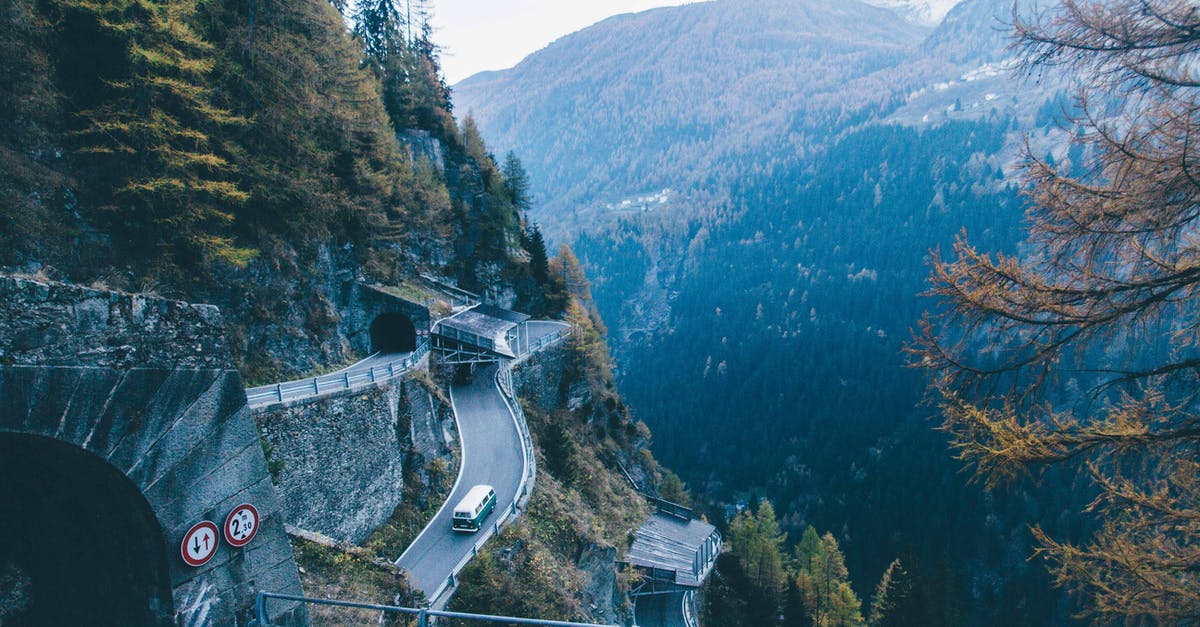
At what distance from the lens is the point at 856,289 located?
16300cm

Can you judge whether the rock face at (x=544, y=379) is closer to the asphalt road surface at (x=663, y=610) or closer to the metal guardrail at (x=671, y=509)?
the metal guardrail at (x=671, y=509)

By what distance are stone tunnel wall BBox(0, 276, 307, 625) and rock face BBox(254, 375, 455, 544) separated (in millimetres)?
8421

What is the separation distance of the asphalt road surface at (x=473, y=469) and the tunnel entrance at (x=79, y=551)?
8947mm

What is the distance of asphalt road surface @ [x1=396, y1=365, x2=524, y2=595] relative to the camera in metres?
16.2

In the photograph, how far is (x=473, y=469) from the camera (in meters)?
21.6

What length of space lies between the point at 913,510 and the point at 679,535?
82.8 m

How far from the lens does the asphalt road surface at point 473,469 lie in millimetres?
16250

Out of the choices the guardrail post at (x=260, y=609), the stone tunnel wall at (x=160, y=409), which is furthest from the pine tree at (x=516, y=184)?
the guardrail post at (x=260, y=609)

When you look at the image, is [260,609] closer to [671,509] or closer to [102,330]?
[102,330]

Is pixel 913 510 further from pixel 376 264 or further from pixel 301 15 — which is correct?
pixel 301 15

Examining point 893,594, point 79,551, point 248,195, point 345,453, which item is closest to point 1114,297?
point 79,551

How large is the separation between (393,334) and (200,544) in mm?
20556

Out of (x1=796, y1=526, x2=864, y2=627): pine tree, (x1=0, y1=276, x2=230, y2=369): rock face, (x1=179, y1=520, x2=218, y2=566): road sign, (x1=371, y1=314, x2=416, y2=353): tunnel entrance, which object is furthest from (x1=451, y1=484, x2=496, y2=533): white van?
(x1=796, y1=526, x2=864, y2=627): pine tree

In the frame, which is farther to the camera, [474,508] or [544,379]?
[544,379]
